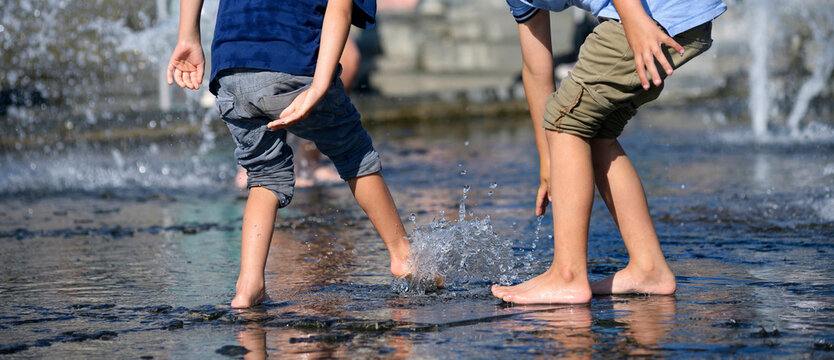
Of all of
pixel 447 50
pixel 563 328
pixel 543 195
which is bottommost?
pixel 563 328

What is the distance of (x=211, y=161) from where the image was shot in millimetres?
8172

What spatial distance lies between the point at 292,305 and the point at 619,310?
91cm

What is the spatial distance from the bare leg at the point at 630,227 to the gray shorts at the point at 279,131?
68 centimetres

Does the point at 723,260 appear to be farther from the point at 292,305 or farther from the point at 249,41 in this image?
the point at 249,41

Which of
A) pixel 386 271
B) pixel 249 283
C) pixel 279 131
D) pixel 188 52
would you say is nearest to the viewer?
pixel 249 283

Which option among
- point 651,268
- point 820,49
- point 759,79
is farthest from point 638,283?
point 820,49

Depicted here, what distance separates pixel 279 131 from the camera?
11.4 feet

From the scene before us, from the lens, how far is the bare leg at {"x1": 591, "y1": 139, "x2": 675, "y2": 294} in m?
3.33

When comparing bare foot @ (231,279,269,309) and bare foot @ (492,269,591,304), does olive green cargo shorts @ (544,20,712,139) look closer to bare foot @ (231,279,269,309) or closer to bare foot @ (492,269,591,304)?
bare foot @ (492,269,591,304)

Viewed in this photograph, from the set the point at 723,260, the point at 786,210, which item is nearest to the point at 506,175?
the point at 786,210

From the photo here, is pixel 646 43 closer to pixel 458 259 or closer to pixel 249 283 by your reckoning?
pixel 458 259

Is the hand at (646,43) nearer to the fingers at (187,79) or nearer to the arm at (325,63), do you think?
the arm at (325,63)

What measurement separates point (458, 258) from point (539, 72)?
622 mm

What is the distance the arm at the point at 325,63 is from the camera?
3152 mm
